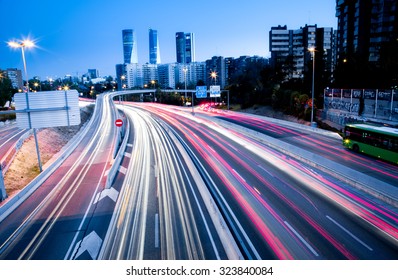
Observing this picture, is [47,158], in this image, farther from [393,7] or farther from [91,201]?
[393,7]

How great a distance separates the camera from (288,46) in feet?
424

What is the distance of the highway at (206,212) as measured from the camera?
1308cm

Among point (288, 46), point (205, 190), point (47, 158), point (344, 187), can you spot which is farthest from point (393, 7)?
point (47, 158)

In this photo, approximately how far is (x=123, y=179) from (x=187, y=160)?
24.8ft

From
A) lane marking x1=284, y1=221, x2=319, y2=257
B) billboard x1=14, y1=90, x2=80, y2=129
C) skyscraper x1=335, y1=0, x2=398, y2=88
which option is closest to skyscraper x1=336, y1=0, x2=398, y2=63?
skyscraper x1=335, y1=0, x2=398, y2=88

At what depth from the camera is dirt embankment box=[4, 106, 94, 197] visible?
2631cm

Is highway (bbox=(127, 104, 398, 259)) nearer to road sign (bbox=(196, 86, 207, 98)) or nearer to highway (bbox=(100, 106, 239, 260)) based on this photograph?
highway (bbox=(100, 106, 239, 260))

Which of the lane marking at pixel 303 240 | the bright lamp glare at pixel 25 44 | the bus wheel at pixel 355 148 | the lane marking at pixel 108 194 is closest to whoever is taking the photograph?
the lane marking at pixel 303 240

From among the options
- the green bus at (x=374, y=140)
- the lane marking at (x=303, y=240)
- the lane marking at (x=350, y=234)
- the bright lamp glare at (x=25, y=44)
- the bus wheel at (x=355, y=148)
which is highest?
the bright lamp glare at (x=25, y=44)

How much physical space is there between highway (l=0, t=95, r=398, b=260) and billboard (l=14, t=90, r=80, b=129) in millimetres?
5577

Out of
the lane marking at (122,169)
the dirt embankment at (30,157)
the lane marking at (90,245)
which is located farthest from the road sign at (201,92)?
the lane marking at (90,245)

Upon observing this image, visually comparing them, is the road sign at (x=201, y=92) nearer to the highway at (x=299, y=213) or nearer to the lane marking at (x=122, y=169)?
the highway at (x=299, y=213)

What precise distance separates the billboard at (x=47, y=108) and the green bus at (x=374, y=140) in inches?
1021

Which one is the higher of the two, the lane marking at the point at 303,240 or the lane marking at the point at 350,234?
the lane marking at the point at 303,240
